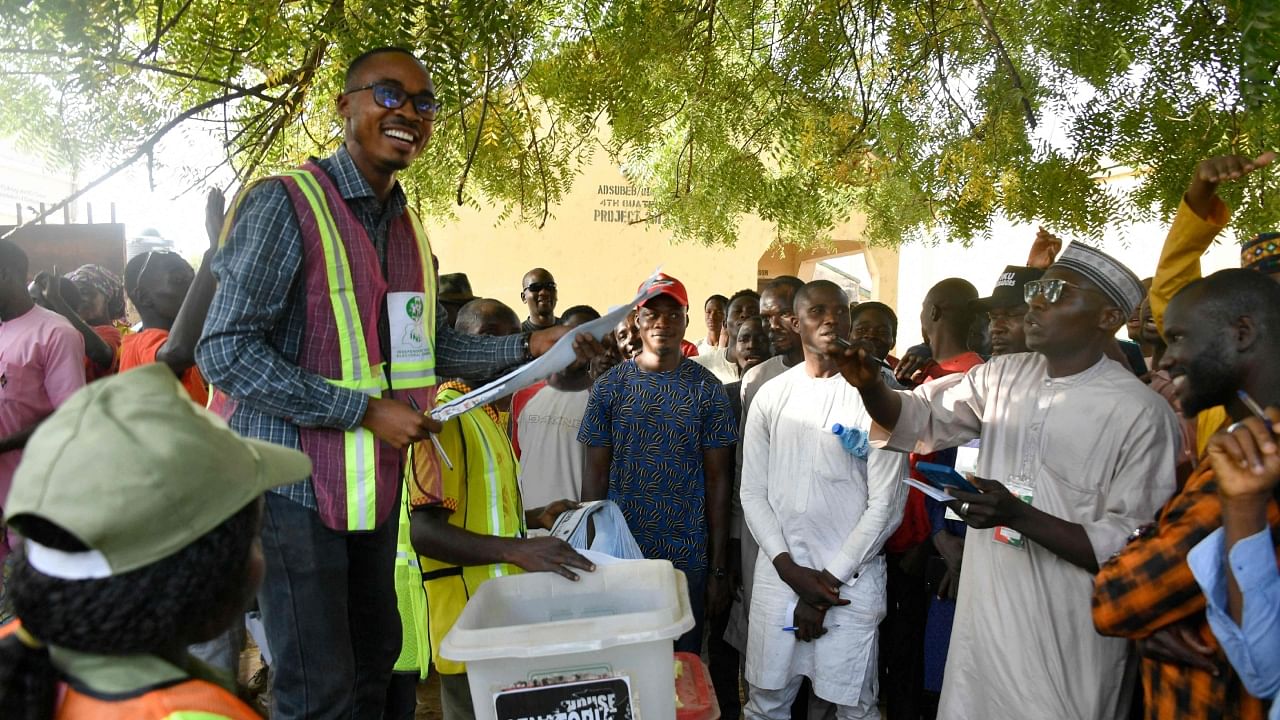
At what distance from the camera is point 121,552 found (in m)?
1.33

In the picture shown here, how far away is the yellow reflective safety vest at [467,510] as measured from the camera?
3322mm

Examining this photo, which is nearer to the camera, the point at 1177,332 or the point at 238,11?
the point at 1177,332

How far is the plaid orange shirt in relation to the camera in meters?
2.33

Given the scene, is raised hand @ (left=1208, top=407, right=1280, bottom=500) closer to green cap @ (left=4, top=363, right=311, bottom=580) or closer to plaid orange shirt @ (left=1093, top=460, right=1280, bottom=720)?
plaid orange shirt @ (left=1093, top=460, right=1280, bottom=720)

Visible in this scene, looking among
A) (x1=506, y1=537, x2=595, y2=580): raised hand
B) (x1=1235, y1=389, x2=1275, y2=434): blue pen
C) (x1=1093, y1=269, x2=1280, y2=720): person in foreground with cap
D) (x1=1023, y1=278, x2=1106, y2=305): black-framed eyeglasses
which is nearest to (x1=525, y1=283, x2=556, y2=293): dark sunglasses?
(x1=1023, y1=278, x2=1106, y2=305): black-framed eyeglasses

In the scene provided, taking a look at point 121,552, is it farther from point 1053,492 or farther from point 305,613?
point 1053,492

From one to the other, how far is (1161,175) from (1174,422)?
178 cm

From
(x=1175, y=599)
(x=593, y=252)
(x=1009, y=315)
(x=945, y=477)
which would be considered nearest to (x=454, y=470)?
(x=945, y=477)

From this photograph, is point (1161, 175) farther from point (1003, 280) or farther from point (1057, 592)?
point (1057, 592)

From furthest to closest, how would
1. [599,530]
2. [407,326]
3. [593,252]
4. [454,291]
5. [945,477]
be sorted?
[593,252]
[454,291]
[599,530]
[945,477]
[407,326]

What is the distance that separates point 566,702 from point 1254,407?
179cm

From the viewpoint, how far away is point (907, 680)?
4.89 meters

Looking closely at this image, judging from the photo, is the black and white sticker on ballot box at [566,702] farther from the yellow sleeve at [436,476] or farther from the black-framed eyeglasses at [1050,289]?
the black-framed eyeglasses at [1050,289]

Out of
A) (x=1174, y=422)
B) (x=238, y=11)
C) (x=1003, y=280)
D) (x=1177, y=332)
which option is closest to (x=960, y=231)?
(x=1003, y=280)
